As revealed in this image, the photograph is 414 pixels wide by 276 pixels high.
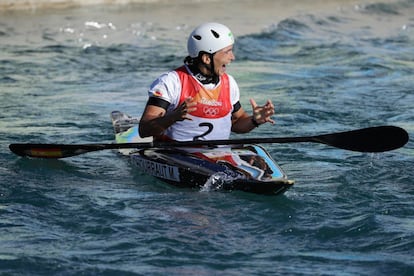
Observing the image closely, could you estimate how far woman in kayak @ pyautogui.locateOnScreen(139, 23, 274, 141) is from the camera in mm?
7543

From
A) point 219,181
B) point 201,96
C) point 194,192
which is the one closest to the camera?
point 219,181

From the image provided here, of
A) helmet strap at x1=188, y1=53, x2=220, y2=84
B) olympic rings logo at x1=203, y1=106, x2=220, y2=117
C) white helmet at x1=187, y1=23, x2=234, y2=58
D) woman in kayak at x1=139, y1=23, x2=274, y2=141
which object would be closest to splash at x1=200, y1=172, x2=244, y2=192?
woman in kayak at x1=139, y1=23, x2=274, y2=141

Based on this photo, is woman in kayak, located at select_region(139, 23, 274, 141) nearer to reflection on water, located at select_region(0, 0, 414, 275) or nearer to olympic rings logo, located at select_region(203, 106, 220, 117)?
olympic rings logo, located at select_region(203, 106, 220, 117)

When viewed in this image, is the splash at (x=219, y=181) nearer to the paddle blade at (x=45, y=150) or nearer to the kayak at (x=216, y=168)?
the kayak at (x=216, y=168)

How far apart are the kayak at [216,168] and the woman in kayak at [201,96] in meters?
0.14

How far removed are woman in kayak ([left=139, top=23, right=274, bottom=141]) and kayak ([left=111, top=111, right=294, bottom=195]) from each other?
0.48 ft

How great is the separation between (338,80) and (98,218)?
270 inches

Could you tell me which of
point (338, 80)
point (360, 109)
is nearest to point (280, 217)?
point (360, 109)

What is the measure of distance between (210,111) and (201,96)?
5.4 inches

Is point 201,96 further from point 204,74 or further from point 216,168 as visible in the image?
point 216,168

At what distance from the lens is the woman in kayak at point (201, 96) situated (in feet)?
24.7

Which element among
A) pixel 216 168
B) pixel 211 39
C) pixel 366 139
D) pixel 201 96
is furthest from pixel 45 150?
pixel 366 139

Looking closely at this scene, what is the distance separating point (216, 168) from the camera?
290 inches

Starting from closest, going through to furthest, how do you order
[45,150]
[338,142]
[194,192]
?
[194,192] < [338,142] < [45,150]
